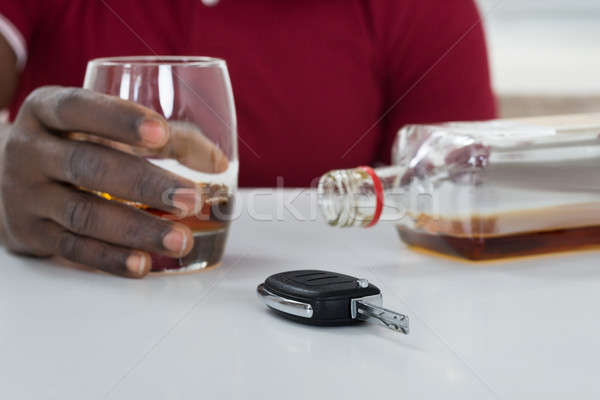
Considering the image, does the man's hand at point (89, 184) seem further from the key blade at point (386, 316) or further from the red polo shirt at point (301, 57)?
the red polo shirt at point (301, 57)

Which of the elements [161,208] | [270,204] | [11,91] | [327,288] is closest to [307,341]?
[327,288]

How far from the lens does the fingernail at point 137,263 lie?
53cm

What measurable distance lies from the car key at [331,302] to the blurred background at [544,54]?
1443mm

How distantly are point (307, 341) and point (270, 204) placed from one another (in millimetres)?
446

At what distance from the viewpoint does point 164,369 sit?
0.36m

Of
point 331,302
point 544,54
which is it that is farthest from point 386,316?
point 544,54

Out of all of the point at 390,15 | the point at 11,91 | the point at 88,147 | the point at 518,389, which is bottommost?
the point at 518,389

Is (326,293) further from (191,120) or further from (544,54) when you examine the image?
(544,54)

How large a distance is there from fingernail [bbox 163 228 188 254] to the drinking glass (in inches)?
0.7

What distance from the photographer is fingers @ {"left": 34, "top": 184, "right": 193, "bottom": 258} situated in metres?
0.53

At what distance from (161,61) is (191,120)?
0.07 meters

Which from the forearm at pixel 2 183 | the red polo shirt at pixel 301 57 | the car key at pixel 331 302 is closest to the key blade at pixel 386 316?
the car key at pixel 331 302

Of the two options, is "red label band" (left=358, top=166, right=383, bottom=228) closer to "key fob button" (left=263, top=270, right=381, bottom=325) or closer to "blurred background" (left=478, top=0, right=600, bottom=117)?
"key fob button" (left=263, top=270, right=381, bottom=325)

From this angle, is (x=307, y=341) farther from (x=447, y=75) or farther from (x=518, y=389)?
(x=447, y=75)
